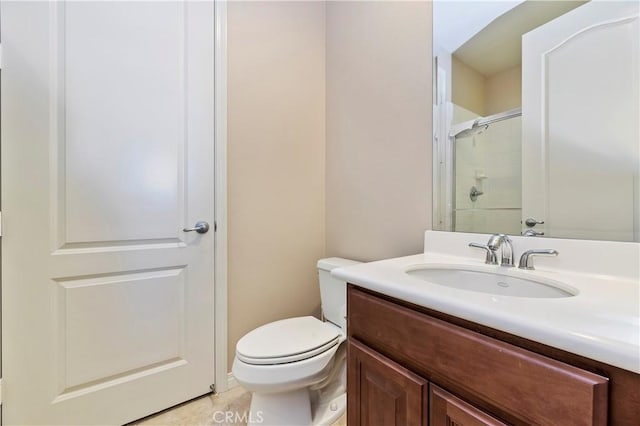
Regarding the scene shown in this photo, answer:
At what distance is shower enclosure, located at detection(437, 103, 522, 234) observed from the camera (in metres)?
0.98

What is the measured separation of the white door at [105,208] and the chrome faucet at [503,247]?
1.25 metres

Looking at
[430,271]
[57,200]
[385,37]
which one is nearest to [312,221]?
[430,271]

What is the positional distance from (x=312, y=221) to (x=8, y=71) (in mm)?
1464

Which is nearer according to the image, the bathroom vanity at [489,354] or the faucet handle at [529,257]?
the bathroom vanity at [489,354]

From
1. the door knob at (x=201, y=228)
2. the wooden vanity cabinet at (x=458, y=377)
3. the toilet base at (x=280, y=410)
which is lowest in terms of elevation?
the toilet base at (x=280, y=410)

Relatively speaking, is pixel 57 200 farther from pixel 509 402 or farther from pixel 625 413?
pixel 625 413

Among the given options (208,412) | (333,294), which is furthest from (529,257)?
(208,412)

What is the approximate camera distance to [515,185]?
0.98 meters

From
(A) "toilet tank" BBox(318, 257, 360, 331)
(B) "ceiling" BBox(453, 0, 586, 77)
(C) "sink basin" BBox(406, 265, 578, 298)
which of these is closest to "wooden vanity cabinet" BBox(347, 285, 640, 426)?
(C) "sink basin" BBox(406, 265, 578, 298)

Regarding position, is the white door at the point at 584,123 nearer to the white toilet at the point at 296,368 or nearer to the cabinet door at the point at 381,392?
the cabinet door at the point at 381,392

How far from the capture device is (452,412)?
57 centimetres

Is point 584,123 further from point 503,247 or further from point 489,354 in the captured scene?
point 489,354

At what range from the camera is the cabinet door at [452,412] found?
53cm

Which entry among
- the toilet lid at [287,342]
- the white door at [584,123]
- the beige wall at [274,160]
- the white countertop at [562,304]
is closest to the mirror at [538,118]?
the white door at [584,123]
